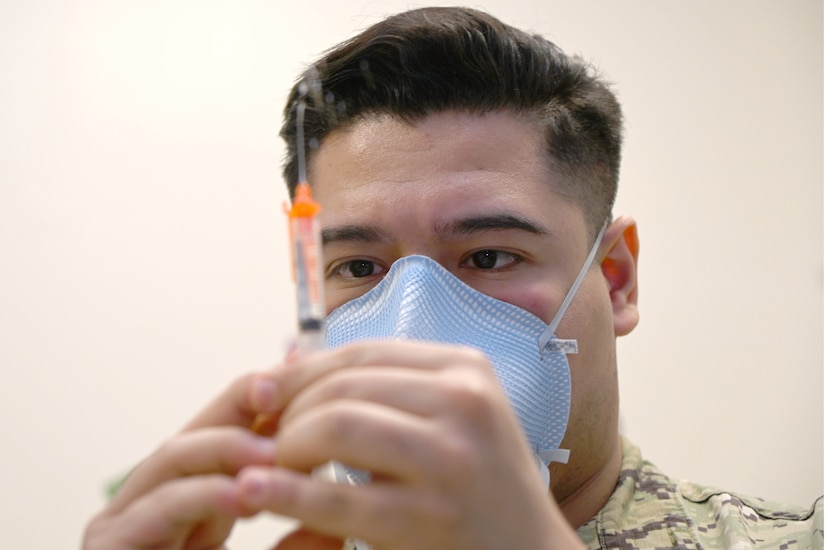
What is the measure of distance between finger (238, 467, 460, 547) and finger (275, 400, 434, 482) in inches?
0.7

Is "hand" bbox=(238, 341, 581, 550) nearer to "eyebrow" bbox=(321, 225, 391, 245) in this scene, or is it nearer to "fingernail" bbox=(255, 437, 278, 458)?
"fingernail" bbox=(255, 437, 278, 458)

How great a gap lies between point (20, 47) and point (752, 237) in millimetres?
1807

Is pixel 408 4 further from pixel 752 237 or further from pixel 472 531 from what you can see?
pixel 472 531

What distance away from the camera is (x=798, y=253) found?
2.02 meters

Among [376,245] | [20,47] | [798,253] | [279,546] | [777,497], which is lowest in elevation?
[777,497]

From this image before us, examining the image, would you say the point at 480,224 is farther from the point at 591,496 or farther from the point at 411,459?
the point at 411,459

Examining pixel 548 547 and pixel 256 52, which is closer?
pixel 548 547

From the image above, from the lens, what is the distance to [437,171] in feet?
3.83

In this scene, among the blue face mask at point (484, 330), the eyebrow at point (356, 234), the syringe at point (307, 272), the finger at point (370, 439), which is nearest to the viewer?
the finger at point (370, 439)

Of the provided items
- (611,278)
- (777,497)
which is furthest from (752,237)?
(611,278)

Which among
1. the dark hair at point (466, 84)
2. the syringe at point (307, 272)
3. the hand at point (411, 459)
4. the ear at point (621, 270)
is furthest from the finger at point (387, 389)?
the ear at point (621, 270)

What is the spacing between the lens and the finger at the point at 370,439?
22.1 inches

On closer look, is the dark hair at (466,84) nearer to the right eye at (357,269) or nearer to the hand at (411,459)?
the right eye at (357,269)

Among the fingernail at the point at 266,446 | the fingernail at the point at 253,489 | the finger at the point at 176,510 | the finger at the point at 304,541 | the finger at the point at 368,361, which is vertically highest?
the finger at the point at 368,361
